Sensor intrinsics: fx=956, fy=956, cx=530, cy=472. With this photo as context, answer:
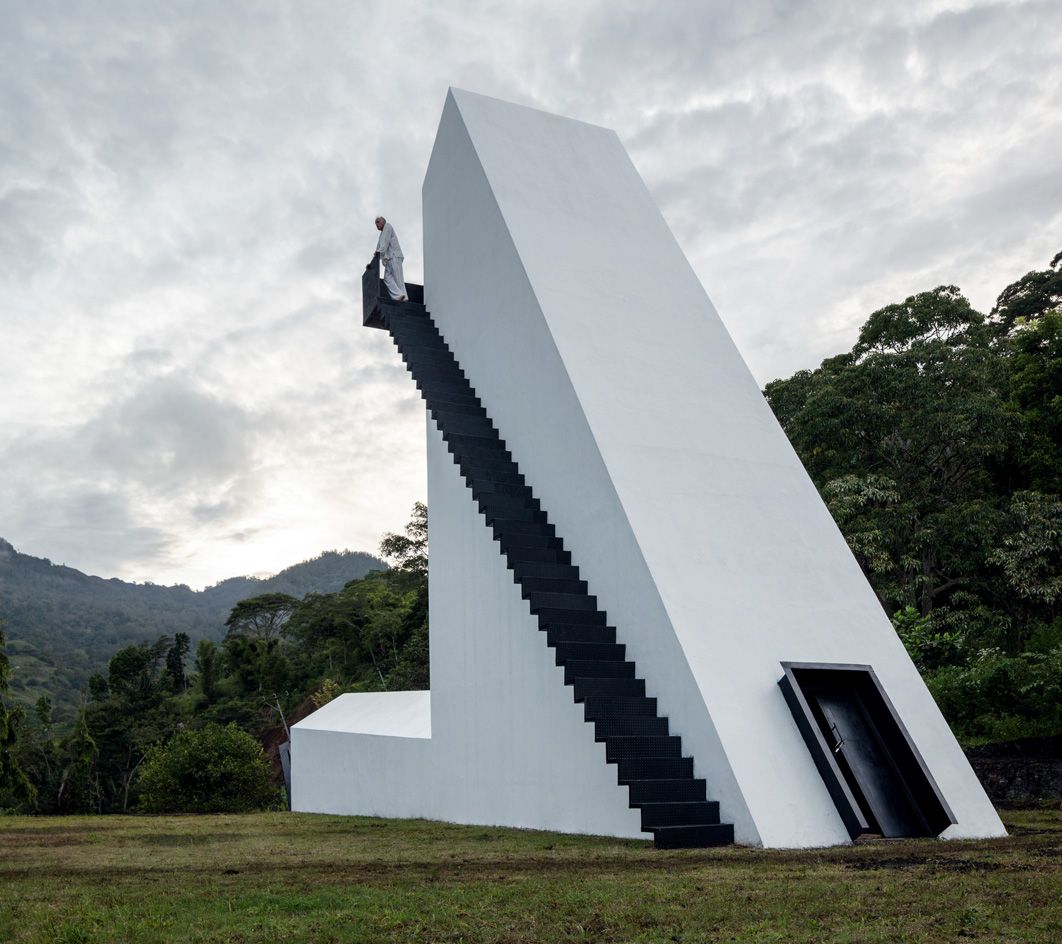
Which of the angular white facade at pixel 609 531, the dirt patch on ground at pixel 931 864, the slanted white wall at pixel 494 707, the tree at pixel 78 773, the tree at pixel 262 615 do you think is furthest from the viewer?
the tree at pixel 262 615

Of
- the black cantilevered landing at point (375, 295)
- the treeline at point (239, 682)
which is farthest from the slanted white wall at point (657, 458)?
the treeline at point (239, 682)

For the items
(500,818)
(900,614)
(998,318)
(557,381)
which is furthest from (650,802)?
(998,318)

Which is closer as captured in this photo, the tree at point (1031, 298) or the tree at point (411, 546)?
the tree at point (1031, 298)

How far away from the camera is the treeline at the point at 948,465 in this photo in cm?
1268

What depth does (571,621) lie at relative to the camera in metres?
5.99

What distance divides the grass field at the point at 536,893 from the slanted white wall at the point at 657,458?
68cm

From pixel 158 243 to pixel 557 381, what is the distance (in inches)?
320

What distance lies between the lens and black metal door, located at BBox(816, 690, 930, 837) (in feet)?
17.2

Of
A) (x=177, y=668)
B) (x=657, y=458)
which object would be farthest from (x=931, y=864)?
(x=177, y=668)

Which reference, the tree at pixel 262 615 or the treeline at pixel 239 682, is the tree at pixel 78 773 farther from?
the tree at pixel 262 615

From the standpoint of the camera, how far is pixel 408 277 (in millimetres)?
10070

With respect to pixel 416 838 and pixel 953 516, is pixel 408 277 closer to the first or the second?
pixel 416 838

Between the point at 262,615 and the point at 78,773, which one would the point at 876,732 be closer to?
the point at 78,773

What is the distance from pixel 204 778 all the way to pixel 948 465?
38.9 feet
